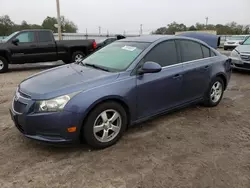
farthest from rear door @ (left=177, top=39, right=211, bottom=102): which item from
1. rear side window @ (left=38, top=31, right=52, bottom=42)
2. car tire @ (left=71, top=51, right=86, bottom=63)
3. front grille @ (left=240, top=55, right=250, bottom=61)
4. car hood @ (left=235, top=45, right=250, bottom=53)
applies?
rear side window @ (left=38, top=31, right=52, bottom=42)

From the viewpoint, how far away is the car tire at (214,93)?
494 cm

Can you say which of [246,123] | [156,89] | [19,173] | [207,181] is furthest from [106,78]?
[246,123]

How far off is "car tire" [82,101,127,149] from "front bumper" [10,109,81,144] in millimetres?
160

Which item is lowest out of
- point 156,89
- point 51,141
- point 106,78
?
point 51,141

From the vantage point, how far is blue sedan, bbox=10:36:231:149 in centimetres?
302

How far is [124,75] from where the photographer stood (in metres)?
3.50

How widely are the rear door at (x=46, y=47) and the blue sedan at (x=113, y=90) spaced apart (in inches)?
→ 266

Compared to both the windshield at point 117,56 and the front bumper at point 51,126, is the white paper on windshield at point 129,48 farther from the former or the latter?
the front bumper at point 51,126

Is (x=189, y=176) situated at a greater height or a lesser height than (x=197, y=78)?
lesser

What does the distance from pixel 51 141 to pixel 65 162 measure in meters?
0.32

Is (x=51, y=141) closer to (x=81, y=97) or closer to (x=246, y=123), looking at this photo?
(x=81, y=97)

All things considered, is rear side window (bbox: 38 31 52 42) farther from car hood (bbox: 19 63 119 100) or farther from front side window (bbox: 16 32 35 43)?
car hood (bbox: 19 63 119 100)

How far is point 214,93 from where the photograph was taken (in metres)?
5.14

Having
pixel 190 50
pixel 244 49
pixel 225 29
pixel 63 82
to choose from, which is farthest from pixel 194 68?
pixel 225 29
